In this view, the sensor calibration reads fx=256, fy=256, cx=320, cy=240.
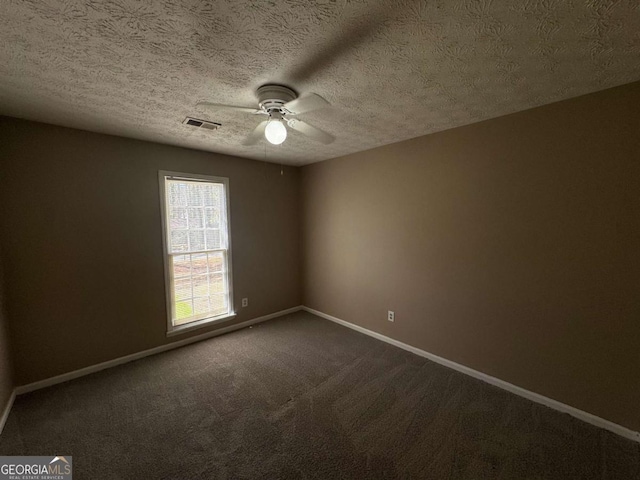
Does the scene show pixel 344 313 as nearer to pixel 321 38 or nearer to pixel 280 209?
pixel 280 209

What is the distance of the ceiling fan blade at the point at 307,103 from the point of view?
4.75 ft

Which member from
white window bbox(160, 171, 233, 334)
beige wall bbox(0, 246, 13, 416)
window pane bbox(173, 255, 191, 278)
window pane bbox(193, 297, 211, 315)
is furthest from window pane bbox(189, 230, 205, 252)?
beige wall bbox(0, 246, 13, 416)

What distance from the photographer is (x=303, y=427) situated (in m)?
1.88

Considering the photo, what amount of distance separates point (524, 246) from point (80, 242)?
4.05m

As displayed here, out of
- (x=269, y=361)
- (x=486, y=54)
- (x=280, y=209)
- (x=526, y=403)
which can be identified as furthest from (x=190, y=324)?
(x=486, y=54)

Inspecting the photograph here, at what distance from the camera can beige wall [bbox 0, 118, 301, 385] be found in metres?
2.21

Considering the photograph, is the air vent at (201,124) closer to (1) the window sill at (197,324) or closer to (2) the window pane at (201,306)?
(2) the window pane at (201,306)

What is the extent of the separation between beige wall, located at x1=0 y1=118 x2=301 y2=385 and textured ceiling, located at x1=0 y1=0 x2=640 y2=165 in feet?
1.30

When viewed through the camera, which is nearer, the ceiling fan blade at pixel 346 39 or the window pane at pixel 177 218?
the ceiling fan blade at pixel 346 39

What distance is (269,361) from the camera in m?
2.77

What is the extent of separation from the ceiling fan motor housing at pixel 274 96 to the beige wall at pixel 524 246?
1691 mm

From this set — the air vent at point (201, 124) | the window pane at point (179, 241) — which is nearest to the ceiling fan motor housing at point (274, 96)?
the air vent at point (201, 124)

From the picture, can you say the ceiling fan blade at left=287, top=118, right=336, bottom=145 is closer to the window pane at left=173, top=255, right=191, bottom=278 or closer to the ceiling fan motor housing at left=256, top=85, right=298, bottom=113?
the ceiling fan motor housing at left=256, top=85, right=298, bottom=113

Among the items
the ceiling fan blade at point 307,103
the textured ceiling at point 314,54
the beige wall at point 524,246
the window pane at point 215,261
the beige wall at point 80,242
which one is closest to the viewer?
the textured ceiling at point 314,54
